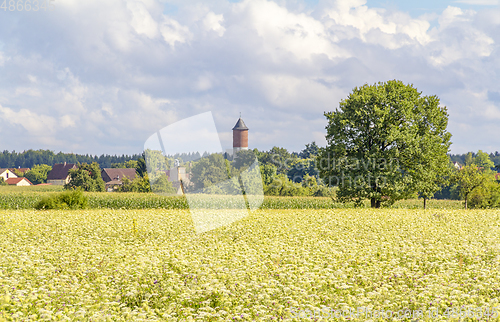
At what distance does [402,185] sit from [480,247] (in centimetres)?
2062

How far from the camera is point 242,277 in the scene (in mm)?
8766

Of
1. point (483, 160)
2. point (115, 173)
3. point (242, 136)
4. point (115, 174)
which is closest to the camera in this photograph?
point (242, 136)

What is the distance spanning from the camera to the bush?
33.8m

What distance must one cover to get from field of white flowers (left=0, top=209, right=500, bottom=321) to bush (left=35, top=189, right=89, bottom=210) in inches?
725

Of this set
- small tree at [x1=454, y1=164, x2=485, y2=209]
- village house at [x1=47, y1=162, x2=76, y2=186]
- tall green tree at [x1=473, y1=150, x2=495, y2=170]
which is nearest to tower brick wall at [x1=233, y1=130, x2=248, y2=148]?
small tree at [x1=454, y1=164, x2=485, y2=209]

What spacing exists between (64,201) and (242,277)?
100 feet

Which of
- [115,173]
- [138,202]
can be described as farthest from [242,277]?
[115,173]

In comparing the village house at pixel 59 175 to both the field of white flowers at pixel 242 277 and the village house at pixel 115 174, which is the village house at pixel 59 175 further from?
the field of white flowers at pixel 242 277

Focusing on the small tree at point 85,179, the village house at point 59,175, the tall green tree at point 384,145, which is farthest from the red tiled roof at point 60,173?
the tall green tree at point 384,145

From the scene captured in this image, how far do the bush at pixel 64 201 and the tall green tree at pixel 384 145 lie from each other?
72.6 feet

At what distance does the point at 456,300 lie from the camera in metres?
7.41

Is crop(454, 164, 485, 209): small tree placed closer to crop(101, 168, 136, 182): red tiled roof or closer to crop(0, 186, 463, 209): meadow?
crop(0, 186, 463, 209): meadow

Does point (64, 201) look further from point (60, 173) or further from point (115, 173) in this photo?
point (60, 173)

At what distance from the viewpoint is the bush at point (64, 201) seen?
111ft
